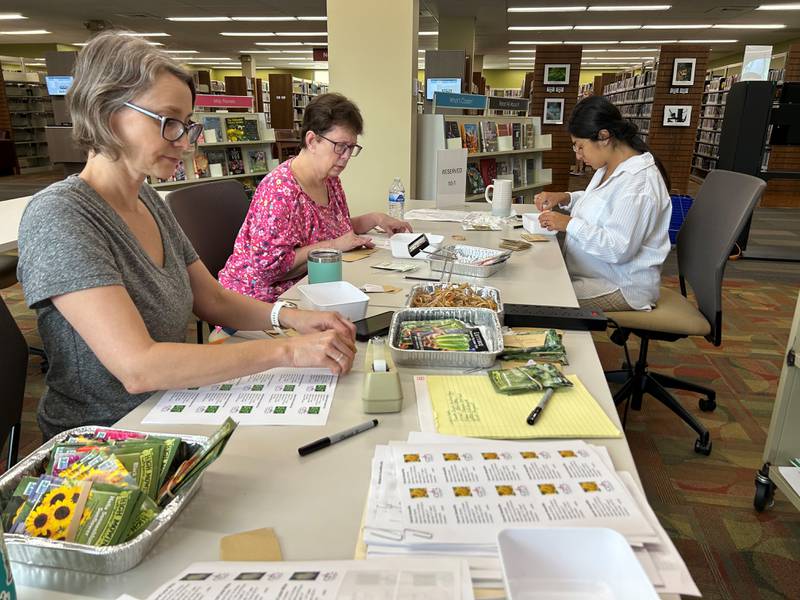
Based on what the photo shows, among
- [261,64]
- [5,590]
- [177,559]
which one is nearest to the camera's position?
[5,590]


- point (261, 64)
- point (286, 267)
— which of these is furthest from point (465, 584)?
point (261, 64)

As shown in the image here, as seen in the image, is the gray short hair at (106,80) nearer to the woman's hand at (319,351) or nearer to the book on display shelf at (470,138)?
the woman's hand at (319,351)

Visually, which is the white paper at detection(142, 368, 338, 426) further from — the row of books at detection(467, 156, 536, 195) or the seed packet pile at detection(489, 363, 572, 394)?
the row of books at detection(467, 156, 536, 195)

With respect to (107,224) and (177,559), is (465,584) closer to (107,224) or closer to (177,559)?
(177,559)

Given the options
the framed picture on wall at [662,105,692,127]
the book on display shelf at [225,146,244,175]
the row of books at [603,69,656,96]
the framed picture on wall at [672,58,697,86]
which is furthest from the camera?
the row of books at [603,69,656,96]

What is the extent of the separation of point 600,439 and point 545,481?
7.7 inches

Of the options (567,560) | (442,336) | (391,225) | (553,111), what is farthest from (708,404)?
(553,111)

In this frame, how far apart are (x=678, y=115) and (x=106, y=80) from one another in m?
8.37

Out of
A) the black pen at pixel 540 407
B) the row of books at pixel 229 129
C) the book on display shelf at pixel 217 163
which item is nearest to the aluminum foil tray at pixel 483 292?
the black pen at pixel 540 407

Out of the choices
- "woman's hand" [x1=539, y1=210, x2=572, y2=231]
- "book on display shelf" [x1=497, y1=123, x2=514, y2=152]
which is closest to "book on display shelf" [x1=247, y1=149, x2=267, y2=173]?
"book on display shelf" [x1=497, y1=123, x2=514, y2=152]

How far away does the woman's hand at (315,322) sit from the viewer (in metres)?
1.28

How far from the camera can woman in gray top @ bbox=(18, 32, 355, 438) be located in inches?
40.2

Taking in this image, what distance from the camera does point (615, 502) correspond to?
779 mm

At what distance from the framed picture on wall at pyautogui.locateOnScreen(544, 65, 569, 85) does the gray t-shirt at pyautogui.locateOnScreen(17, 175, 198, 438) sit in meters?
7.71
